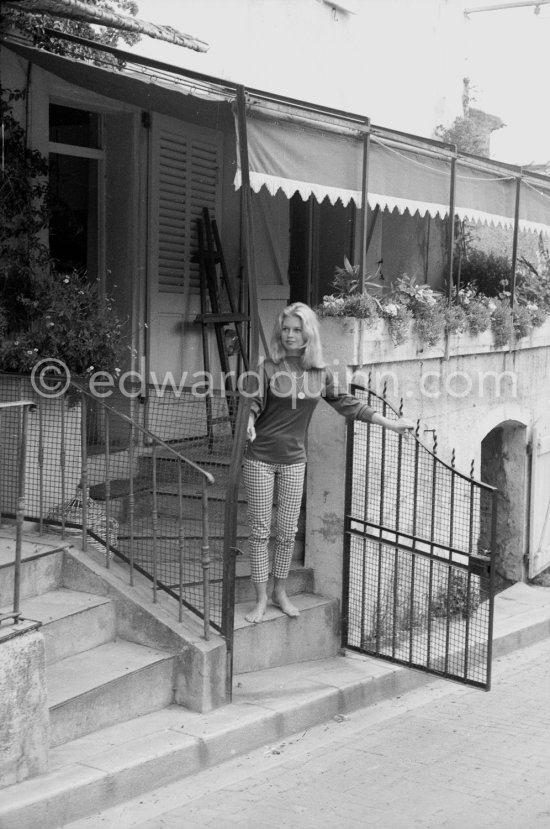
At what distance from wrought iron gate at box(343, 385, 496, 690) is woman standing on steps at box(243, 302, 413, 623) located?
42 centimetres

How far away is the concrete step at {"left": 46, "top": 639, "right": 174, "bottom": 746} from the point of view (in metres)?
4.81

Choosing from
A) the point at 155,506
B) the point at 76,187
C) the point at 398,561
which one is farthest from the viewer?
the point at 76,187

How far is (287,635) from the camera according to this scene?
20.5ft

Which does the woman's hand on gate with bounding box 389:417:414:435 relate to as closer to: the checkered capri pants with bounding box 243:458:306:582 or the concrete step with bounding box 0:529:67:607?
the checkered capri pants with bounding box 243:458:306:582

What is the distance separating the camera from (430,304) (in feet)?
24.1

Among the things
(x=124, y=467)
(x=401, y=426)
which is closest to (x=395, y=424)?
(x=401, y=426)

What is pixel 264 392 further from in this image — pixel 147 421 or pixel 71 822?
pixel 71 822

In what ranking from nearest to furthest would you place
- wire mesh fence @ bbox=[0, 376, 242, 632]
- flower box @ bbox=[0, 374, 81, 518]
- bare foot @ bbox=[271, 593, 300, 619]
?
1. wire mesh fence @ bbox=[0, 376, 242, 632]
2. flower box @ bbox=[0, 374, 81, 518]
3. bare foot @ bbox=[271, 593, 300, 619]

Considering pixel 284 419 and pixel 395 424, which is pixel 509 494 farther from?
pixel 284 419

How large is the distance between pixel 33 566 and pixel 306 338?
1.98m

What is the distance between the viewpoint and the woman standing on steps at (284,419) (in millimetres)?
5953

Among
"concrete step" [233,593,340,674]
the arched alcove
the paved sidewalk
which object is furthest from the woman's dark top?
the arched alcove

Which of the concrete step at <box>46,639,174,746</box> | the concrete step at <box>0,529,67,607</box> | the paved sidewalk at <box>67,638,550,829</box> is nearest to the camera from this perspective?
the paved sidewalk at <box>67,638,550,829</box>
